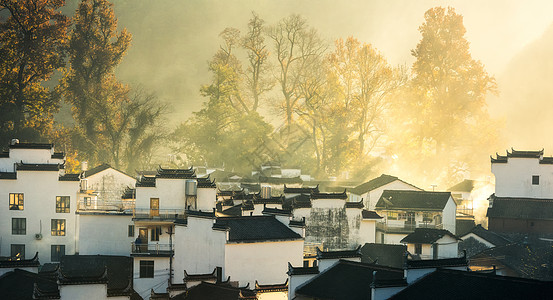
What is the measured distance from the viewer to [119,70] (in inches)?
3996

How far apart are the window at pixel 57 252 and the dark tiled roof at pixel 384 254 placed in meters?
20.2

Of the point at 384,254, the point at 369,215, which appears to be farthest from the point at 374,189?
the point at 384,254

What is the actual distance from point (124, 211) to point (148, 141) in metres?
26.8

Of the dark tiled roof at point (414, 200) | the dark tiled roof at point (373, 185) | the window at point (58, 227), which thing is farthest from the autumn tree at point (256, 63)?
the window at point (58, 227)

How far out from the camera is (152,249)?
155 ft

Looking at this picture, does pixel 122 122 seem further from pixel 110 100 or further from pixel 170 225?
pixel 170 225

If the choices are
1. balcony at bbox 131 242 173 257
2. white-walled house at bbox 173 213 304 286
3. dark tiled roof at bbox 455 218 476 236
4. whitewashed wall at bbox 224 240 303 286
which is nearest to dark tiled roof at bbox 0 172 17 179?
balcony at bbox 131 242 173 257

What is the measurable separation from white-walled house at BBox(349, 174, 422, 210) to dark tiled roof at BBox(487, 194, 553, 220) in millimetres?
7001

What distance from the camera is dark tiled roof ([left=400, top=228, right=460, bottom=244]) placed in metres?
52.4

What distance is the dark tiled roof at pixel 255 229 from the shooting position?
41312mm

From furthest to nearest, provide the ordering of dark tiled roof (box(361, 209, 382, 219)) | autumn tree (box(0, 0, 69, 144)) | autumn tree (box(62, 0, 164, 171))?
autumn tree (box(62, 0, 164, 171)) < autumn tree (box(0, 0, 69, 144)) < dark tiled roof (box(361, 209, 382, 219))

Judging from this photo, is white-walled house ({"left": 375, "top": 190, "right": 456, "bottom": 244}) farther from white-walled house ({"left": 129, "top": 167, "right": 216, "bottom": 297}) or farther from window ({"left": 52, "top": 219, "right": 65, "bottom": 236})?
window ({"left": 52, "top": 219, "right": 65, "bottom": 236})

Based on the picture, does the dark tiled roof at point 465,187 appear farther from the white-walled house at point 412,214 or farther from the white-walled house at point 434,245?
the white-walled house at point 434,245

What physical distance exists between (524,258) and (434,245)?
18.5ft
